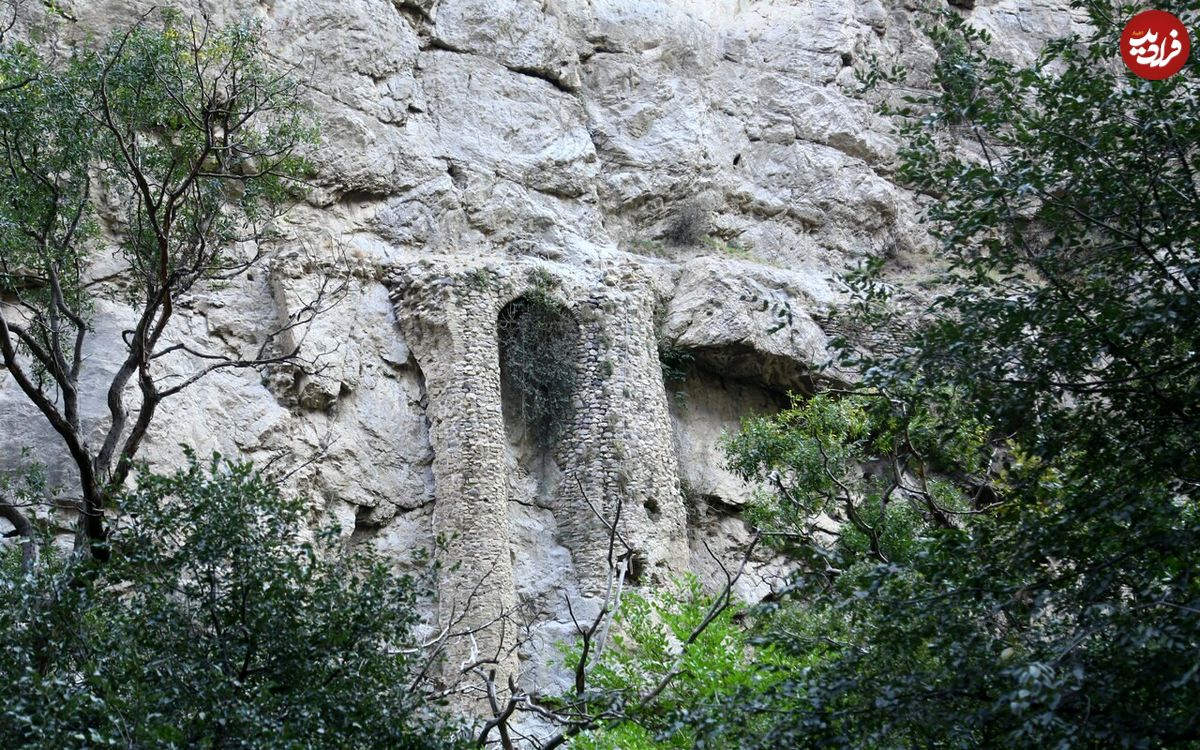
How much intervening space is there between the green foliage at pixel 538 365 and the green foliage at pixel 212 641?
13471 mm

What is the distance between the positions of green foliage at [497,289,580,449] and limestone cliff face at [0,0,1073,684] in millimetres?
275

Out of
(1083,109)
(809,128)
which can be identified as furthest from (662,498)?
(1083,109)

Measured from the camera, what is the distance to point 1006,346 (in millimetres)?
8180

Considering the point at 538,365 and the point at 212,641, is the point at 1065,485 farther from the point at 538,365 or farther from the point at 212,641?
the point at 538,365

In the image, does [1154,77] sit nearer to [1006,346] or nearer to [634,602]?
[1006,346]

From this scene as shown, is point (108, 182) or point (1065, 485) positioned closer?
point (1065, 485)

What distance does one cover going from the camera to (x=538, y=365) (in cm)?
2294

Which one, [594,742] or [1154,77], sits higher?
[1154,77]

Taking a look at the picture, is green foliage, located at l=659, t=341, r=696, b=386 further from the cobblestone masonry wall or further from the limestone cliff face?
the cobblestone masonry wall

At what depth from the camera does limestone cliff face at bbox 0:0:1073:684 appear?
20.5 metres

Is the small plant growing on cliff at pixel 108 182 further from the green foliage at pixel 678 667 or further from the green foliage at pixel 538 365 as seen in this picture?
the green foliage at pixel 538 365

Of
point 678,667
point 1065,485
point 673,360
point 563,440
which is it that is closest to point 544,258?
point 673,360

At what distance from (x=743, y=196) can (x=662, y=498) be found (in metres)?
8.89

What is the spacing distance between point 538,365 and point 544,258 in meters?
2.31
